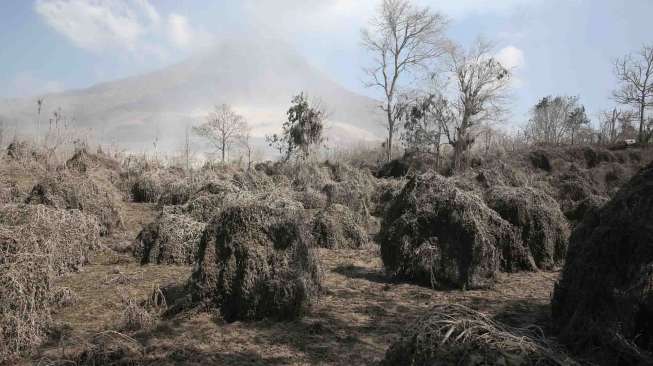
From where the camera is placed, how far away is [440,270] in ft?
22.5

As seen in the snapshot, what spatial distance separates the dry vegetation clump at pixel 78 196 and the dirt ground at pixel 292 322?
236cm

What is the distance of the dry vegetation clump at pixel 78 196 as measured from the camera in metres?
9.64

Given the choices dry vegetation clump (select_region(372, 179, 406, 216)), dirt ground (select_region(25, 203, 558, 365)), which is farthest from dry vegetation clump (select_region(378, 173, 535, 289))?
dry vegetation clump (select_region(372, 179, 406, 216))

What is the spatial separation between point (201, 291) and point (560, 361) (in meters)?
3.75

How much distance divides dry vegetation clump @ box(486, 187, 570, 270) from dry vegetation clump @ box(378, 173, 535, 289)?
0.58 metres

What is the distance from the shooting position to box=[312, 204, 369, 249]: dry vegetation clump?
31.6ft

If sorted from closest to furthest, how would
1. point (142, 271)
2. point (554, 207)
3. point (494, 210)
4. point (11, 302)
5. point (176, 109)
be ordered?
point (11, 302) < point (142, 271) < point (494, 210) < point (554, 207) < point (176, 109)

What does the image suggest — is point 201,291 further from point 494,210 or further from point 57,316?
point 494,210

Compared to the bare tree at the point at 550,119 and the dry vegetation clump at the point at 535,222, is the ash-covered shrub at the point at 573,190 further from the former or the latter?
the bare tree at the point at 550,119

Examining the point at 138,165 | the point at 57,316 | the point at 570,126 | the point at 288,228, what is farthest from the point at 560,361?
the point at 570,126

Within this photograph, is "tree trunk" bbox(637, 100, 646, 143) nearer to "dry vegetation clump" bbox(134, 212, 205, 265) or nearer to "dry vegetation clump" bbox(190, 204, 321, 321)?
"dry vegetation clump" bbox(134, 212, 205, 265)

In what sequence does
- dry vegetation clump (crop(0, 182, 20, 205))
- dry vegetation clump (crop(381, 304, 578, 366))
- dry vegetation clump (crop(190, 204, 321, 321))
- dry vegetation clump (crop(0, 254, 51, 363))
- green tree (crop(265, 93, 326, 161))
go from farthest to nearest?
1. green tree (crop(265, 93, 326, 161))
2. dry vegetation clump (crop(0, 182, 20, 205))
3. dry vegetation clump (crop(190, 204, 321, 321))
4. dry vegetation clump (crop(0, 254, 51, 363))
5. dry vegetation clump (crop(381, 304, 578, 366))

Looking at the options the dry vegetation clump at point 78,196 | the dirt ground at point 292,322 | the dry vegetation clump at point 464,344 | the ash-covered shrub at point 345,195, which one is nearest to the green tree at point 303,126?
the ash-covered shrub at point 345,195

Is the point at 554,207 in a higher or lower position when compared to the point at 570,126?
lower
